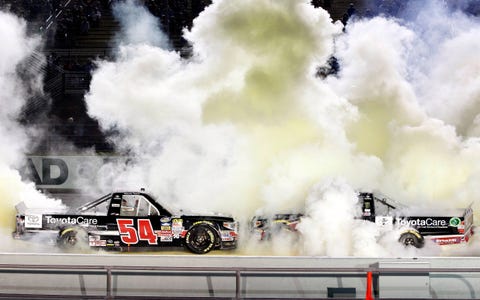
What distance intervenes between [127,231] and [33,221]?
1.82m

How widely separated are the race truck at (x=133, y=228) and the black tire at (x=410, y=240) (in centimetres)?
326

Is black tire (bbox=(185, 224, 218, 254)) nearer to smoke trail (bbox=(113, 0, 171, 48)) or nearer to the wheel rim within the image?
the wheel rim

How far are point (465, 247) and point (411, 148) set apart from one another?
3.92m

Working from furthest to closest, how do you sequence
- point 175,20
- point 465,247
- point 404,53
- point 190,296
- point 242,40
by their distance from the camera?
point 175,20, point 404,53, point 242,40, point 465,247, point 190,296

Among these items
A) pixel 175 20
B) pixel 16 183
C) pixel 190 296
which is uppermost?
pixel 175 20

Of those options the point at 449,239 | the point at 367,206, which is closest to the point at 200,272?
the point at 367,206

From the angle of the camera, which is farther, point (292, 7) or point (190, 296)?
point (292, 7)

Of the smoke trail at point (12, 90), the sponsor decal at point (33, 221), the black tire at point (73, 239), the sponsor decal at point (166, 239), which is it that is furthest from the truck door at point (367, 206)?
the smoke trail at point (12, 90)

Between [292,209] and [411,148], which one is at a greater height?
[411,148]

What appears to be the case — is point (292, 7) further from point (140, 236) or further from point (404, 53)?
point (140, 236)

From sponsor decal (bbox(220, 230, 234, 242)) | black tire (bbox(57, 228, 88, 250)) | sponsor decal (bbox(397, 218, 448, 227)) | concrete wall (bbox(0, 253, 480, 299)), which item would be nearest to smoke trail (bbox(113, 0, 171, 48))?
black tire (bbox(57, 228, 88, 250))

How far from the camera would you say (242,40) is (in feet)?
80.3

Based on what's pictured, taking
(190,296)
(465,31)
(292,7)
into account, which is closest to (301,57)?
(292,7)

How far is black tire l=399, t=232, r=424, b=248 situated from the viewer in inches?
792
